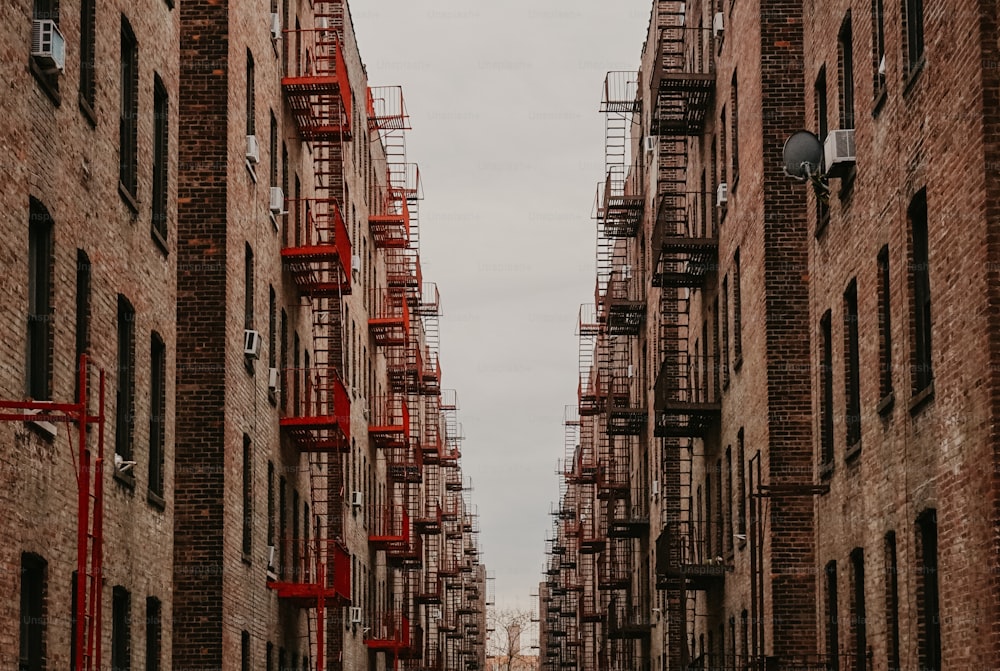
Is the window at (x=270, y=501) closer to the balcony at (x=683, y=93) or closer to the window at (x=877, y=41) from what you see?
the balcony at (x=683, y=93)

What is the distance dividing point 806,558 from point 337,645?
1645 centimetres

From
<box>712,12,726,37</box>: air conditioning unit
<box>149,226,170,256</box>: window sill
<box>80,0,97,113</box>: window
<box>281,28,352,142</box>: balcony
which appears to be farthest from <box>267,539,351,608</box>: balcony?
<box>80,0,97,113</box>: window

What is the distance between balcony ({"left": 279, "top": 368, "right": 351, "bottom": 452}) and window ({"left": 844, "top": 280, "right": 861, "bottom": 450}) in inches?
462

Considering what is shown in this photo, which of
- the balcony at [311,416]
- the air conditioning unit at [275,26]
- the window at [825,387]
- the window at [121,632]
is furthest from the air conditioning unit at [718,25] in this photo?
the window at [121,632]

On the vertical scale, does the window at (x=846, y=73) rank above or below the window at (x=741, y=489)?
above

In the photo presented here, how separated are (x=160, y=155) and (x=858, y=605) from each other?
11.5m

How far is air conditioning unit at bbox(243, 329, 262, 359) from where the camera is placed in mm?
29172

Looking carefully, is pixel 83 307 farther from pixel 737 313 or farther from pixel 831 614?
pixel 737 313

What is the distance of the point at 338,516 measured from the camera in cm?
4106

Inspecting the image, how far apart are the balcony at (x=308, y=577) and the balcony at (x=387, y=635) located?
1351cm

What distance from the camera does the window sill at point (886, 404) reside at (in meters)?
21.0

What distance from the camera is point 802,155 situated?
23.9 metres

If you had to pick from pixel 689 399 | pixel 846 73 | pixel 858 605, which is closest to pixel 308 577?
pixel 689 399

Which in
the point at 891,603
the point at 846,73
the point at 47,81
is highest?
the point at 846,73
